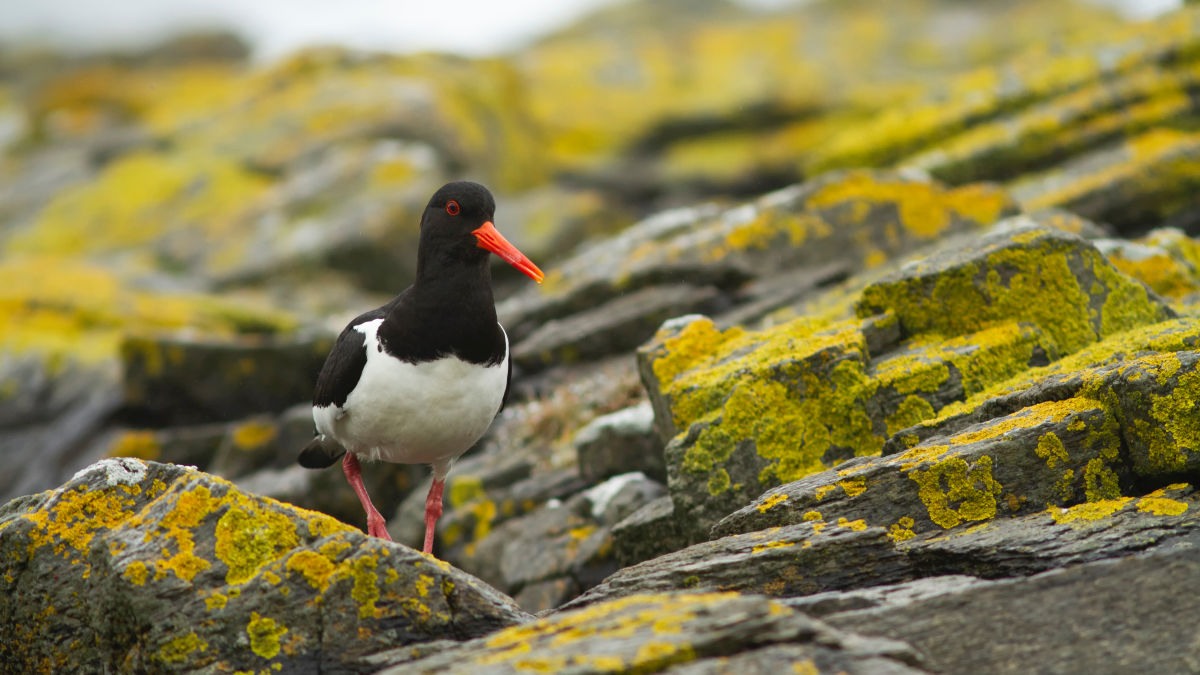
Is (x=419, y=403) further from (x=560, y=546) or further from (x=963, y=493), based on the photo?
(x=963, y=493)

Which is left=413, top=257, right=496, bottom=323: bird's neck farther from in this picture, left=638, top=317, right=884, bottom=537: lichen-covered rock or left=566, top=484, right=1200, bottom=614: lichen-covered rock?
left=566, top=484, right=1200, bottom=614: lichen-covered rock

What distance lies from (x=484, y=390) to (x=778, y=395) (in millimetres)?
2324

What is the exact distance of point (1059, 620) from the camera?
431 centimetres

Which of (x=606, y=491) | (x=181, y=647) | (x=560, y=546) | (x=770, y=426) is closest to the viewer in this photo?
(x=181, y=647)

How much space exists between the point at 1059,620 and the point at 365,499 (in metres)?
5.87

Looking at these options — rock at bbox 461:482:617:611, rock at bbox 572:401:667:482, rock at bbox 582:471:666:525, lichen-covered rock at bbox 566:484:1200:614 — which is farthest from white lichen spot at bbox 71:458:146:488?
rock at bbox 572:401:667:482

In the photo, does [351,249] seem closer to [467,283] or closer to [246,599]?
[467,283]

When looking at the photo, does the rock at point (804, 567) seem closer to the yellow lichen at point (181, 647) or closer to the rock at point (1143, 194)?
the yellow lichen at point (181, 647)

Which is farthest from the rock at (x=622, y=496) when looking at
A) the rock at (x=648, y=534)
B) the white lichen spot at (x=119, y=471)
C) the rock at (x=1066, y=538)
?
the white lichen spot at (x=119, y=471)

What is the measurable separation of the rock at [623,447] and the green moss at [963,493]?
377 centimetres

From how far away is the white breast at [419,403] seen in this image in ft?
25.2

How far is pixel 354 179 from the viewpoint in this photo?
2266cm

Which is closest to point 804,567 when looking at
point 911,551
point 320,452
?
point 911,551

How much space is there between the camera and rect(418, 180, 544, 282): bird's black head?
7891 millimetres
